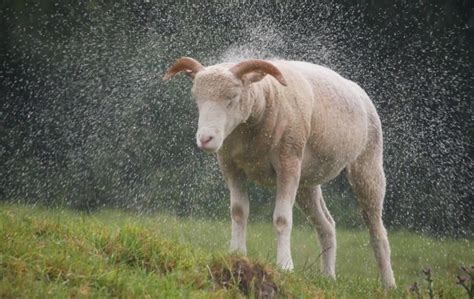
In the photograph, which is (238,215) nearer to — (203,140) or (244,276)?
(203,140)

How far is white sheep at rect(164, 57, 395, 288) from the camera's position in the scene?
6.55 m

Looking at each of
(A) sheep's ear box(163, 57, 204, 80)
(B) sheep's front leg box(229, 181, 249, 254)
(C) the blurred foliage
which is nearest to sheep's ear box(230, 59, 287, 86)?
(A) sheep's ear box(163, 57, 204, 80)

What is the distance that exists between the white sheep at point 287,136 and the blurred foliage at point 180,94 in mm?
6326

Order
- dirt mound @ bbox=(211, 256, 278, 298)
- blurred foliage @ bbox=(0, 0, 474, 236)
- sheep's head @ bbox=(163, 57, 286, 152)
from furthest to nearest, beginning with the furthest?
blurred foliage @ bbox=(0, 0, 474, 236) → sheep's head @ bbox=(163, 57, 286, 152) → dirt mound @ bbox=(211, 256, 278, 298)

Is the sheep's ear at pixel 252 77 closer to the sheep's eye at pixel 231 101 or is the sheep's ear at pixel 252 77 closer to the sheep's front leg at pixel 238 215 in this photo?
the sheep's eye at pixel 231 101

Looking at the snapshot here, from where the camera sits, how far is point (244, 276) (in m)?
5.30

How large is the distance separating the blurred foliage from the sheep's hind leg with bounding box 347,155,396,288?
607cm

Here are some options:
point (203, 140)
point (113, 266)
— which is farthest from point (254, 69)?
point (113, 266)

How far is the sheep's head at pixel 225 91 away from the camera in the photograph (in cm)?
635

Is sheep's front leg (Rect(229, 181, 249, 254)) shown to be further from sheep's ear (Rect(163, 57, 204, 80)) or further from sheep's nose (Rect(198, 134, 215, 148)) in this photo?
sheep's nose (Rect(198, 134, 215, 148))

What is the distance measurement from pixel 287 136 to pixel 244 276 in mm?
2009

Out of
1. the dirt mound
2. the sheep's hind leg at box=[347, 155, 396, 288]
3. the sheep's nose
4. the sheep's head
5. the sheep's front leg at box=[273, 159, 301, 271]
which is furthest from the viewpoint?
the sheep's hind leg at box=[347, 155, 396, 288]

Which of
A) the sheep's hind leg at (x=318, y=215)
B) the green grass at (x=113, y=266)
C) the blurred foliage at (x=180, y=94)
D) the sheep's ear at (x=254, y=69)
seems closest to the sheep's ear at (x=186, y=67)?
the sheep's ear at (x=254, y=69)

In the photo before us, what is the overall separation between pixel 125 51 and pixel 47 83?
5.38 ft
